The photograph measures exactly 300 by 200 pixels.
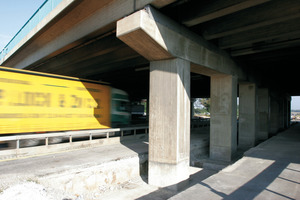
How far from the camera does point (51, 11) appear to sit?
1121 cm

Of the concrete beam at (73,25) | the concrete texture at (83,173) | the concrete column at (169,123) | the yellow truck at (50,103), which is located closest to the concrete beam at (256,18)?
the concrete column at (169,123)

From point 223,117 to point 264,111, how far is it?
1115cm

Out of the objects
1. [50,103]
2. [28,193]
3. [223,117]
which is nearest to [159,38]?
[28,193]

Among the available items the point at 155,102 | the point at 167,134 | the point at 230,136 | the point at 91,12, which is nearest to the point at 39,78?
the point at 91,12

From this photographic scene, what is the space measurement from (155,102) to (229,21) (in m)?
5.11

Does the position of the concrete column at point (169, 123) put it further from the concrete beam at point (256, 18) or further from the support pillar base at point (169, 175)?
the concrete beam at point (256, 18)

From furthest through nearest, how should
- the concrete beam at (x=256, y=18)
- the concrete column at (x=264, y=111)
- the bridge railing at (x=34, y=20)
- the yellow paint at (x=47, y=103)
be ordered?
the concrete column at (x=264, y=111) < the bridge railing at (x=34, y=20) < the yellow paint at (x=47, y=103) < the concrete beam at (x=256, y=18)

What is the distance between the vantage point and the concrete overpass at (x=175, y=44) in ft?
25.9

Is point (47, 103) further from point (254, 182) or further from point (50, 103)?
point (254, 182)

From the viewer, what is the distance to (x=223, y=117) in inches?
530

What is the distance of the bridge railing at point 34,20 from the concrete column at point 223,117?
1109 centimetres

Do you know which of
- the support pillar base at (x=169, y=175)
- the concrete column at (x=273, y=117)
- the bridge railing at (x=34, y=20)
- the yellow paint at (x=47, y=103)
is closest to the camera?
the support pillar base at (x=169, y=175)

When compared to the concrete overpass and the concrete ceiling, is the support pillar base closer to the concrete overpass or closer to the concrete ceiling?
the concrete overpass

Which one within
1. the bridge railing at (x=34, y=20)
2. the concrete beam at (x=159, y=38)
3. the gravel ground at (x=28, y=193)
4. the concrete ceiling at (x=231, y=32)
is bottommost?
the gravel ground at (x=28, y=193)
